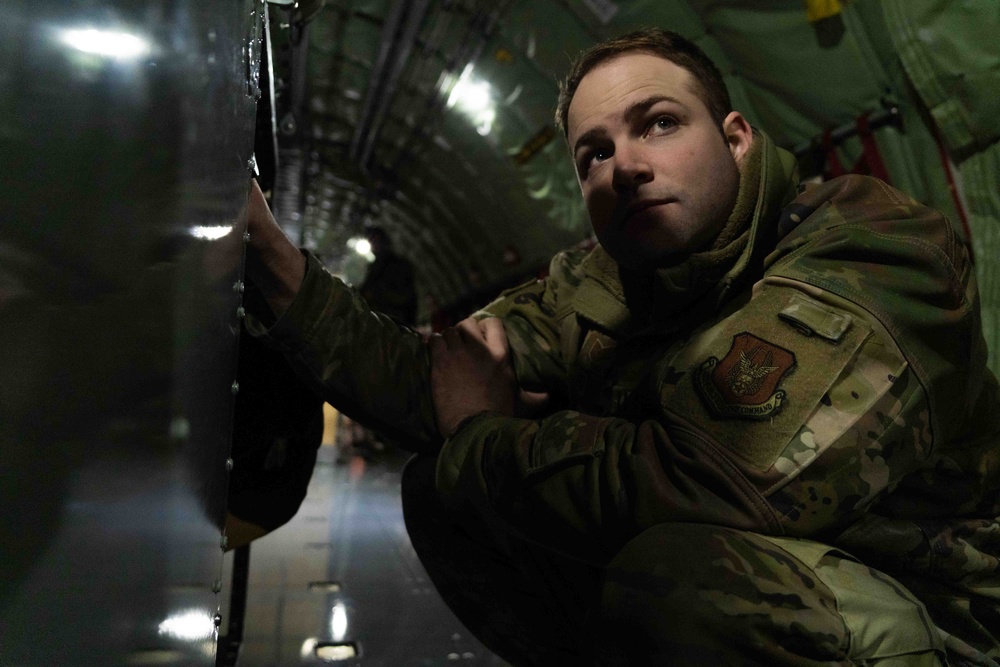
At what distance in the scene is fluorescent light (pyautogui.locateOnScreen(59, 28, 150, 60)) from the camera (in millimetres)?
329

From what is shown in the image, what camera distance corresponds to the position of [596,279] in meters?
1.41

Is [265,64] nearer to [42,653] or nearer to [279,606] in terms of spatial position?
[42,653]

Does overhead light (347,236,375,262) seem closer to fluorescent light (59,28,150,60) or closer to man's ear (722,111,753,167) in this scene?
man's ear (722,111,753,167)

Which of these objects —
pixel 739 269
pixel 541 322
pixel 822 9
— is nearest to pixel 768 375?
pixel 739 269

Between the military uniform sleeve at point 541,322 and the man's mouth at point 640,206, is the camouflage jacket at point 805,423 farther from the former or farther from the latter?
the military uniform sleeve at point 541,322

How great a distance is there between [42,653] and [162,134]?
0.31m

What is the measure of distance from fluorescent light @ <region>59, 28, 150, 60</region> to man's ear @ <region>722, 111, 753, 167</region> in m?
1.14

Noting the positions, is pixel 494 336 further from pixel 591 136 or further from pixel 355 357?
pixel 591 136

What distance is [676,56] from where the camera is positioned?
4.48ft

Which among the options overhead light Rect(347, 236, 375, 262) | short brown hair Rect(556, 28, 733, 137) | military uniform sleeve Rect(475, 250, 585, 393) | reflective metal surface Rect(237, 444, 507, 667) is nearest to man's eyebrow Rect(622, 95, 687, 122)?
short brown hair Rect(556, 28, 733, 137)

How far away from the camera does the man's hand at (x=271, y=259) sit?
3.76 ft

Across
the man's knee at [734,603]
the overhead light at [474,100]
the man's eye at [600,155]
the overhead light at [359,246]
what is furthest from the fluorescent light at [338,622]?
the overhead light at [359,246]

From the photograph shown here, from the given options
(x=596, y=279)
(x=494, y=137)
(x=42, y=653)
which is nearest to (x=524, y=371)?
(x=596, y=279)

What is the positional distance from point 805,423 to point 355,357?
761 millimetres
